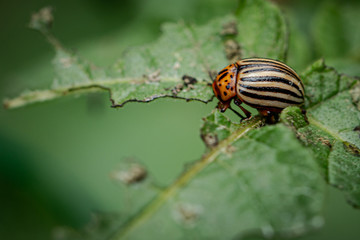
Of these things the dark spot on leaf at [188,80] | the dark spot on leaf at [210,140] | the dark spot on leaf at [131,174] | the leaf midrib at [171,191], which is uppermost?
the dark spot on leaf at [188,80]

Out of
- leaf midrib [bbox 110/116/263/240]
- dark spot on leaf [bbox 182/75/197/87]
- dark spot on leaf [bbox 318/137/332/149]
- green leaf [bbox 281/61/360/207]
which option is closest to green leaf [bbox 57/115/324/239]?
leaf midrib [bbox 110/116/263/240]

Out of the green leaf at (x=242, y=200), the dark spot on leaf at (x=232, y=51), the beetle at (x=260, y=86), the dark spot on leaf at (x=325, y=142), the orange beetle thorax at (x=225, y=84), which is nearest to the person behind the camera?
the green leaf at (x=242, y=200)

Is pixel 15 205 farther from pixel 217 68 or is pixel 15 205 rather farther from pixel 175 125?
pixel 217 68

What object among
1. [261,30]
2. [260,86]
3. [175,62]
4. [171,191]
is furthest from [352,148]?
[175,62]

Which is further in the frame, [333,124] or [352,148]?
[333,124]

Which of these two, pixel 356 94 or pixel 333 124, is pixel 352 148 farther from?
pixel 356 94

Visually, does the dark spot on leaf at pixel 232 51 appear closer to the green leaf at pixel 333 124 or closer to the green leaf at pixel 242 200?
the green leaf at pixel 333 124

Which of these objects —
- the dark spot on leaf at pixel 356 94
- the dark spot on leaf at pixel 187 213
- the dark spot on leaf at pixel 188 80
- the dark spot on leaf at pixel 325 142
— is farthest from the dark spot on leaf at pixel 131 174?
the dark spot on leaf at pixel 356 94
